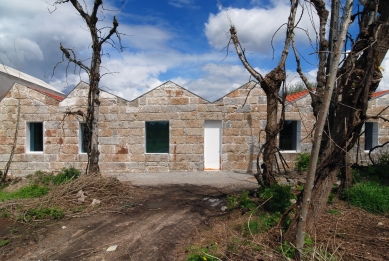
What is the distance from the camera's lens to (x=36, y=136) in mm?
10312

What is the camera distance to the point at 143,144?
32.4 feet

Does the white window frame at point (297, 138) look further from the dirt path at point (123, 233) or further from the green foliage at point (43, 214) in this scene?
the green foliage at point (43, 214)

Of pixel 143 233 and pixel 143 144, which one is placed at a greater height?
A: pixel 143 144

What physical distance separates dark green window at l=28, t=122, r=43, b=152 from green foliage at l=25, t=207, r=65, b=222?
5660mm

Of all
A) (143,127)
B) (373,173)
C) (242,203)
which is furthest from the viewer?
(143,127)

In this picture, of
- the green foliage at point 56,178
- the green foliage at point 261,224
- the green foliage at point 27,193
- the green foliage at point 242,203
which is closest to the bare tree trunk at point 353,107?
the green foliage at point 261,224

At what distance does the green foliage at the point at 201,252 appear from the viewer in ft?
11.0

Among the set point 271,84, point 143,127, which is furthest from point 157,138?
point 271,84

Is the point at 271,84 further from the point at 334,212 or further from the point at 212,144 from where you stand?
the point at 212,144

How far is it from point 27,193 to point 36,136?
13.6 feet

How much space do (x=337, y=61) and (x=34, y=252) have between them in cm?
447

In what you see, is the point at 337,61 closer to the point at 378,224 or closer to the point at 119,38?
the point at 378,224

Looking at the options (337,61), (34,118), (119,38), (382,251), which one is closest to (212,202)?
(382,251)

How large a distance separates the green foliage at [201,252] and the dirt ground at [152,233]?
5.3 inches
